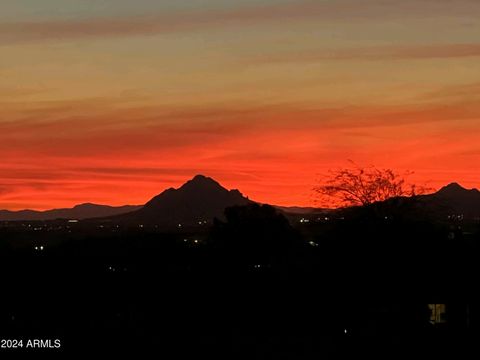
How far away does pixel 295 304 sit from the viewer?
48.7 metres

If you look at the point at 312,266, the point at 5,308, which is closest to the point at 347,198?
the point at 312,266

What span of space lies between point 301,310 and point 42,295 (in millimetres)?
16729

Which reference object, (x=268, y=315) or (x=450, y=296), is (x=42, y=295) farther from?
(x=450, y=296)

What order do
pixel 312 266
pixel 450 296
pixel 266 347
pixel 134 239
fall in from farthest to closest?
pixel 134 239 < pixel 312 266 < pixel 450 296 < pixel 266 347

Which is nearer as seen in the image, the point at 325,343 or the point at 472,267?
the point at 325,343

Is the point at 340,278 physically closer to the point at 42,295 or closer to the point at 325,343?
the point at 325,343

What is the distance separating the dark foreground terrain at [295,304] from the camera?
1469 inches

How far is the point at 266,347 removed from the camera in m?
36.7

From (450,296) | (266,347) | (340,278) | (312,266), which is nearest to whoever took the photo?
(266,347)

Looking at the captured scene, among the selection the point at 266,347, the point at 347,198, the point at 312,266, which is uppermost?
the point at 347,198

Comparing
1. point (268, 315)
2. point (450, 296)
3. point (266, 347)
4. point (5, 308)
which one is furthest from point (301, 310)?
point (5, 308)

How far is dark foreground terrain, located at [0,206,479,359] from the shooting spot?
122 ft

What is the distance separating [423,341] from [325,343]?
156 inches

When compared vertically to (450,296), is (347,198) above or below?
above
